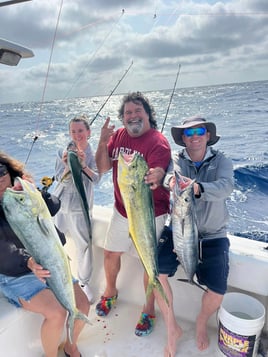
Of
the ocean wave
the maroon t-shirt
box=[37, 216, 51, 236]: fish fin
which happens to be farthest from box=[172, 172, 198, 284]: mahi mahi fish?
the ocean wave

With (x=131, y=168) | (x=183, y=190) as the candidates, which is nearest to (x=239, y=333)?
(x=183, y=190)

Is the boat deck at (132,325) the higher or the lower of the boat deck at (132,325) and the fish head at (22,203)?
the lower

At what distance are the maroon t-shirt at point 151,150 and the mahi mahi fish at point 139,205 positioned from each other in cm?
59

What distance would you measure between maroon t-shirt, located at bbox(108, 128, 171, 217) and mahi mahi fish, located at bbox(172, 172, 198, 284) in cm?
46

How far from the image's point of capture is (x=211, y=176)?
2.19 metres

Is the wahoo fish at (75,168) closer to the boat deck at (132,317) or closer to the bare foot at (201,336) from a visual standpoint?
the boat deck at (132,317)

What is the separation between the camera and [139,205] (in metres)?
1.63

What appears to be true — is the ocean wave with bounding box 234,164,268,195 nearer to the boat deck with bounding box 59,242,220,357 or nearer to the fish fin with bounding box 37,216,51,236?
the boat deck with bounding box 59,242,220,357

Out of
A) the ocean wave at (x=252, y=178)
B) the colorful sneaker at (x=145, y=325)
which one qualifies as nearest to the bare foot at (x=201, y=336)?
the colorful sneaker at (x=145, y=325)

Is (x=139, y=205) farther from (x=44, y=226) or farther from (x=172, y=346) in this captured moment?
(x=172, y=346)

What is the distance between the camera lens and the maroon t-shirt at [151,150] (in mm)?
2232

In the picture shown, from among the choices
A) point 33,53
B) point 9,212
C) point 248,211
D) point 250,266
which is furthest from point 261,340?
point 248,211

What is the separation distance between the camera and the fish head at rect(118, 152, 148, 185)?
1.54 metres

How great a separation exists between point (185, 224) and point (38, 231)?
31.1 inches
